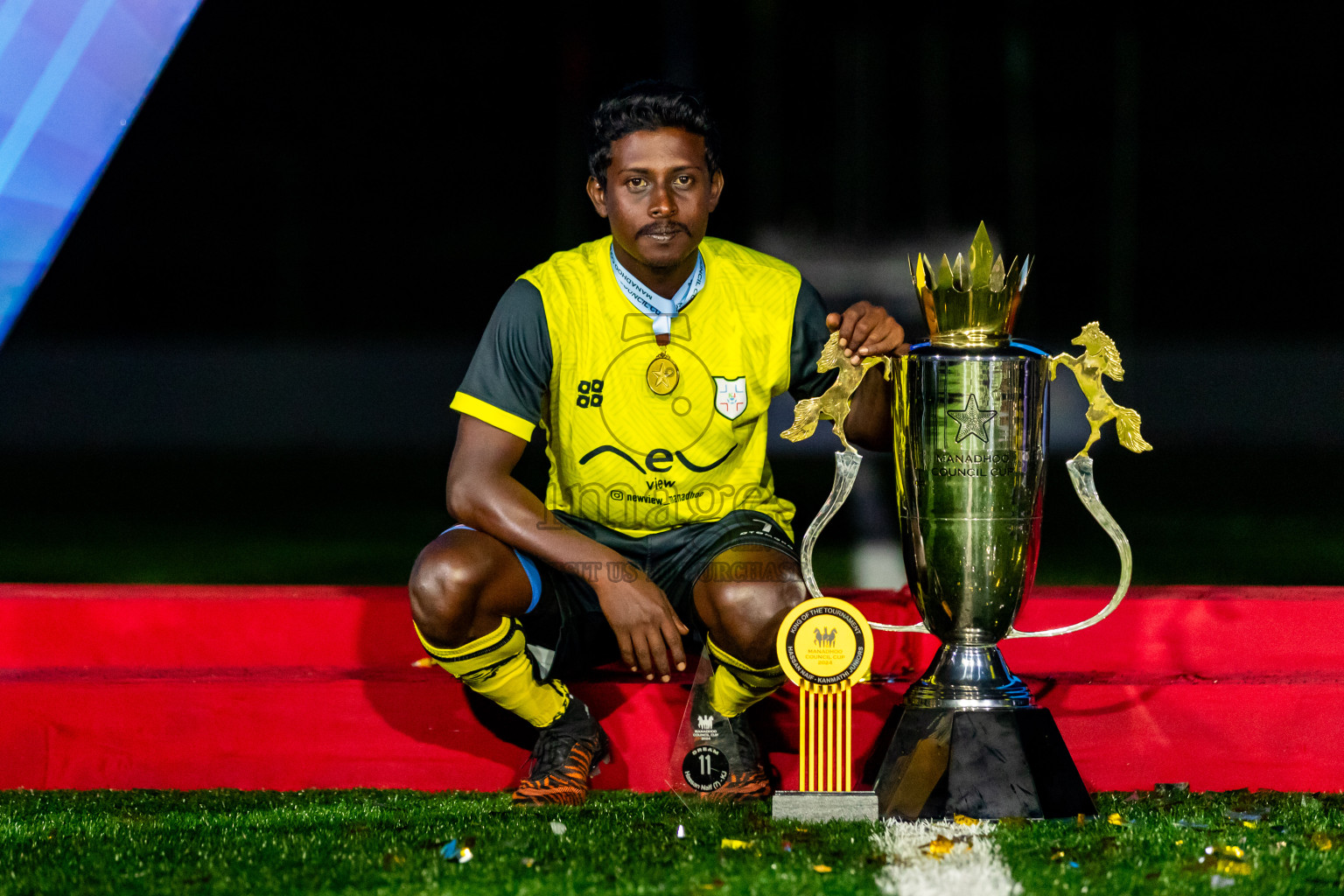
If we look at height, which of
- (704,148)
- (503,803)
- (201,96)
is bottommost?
(503,803)

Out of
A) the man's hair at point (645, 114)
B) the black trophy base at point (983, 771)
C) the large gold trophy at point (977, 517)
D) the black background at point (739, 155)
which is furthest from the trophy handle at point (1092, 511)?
the black background at point (739, 155)

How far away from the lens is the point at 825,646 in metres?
1.97

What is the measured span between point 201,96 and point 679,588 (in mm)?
10767

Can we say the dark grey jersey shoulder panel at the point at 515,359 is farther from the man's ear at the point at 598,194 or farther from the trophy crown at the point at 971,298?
the trophy crown at the point at 971,298

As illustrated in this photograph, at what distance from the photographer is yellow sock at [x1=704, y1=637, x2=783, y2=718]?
213 centimetres

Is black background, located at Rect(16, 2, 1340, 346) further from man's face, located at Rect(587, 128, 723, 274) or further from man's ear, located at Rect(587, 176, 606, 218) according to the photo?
man's face, located at Rect(587, 128, 723, 274)

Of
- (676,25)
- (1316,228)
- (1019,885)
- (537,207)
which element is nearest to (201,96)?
(537,207)

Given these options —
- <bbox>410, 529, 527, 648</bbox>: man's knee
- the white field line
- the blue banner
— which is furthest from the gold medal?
the blue banner

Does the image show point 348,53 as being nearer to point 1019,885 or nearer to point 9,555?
point 9,555

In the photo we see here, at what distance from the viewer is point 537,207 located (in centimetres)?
1170

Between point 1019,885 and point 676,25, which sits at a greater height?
point 676,25

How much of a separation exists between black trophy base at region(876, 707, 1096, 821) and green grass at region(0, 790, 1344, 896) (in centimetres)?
5

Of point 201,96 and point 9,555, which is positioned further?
point 201,96

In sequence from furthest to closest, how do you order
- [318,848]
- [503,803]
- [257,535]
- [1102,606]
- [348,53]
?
1. [348,53]
2. [257,535]
3. [1102,606]
4. [503,803]
5. [318,848]
